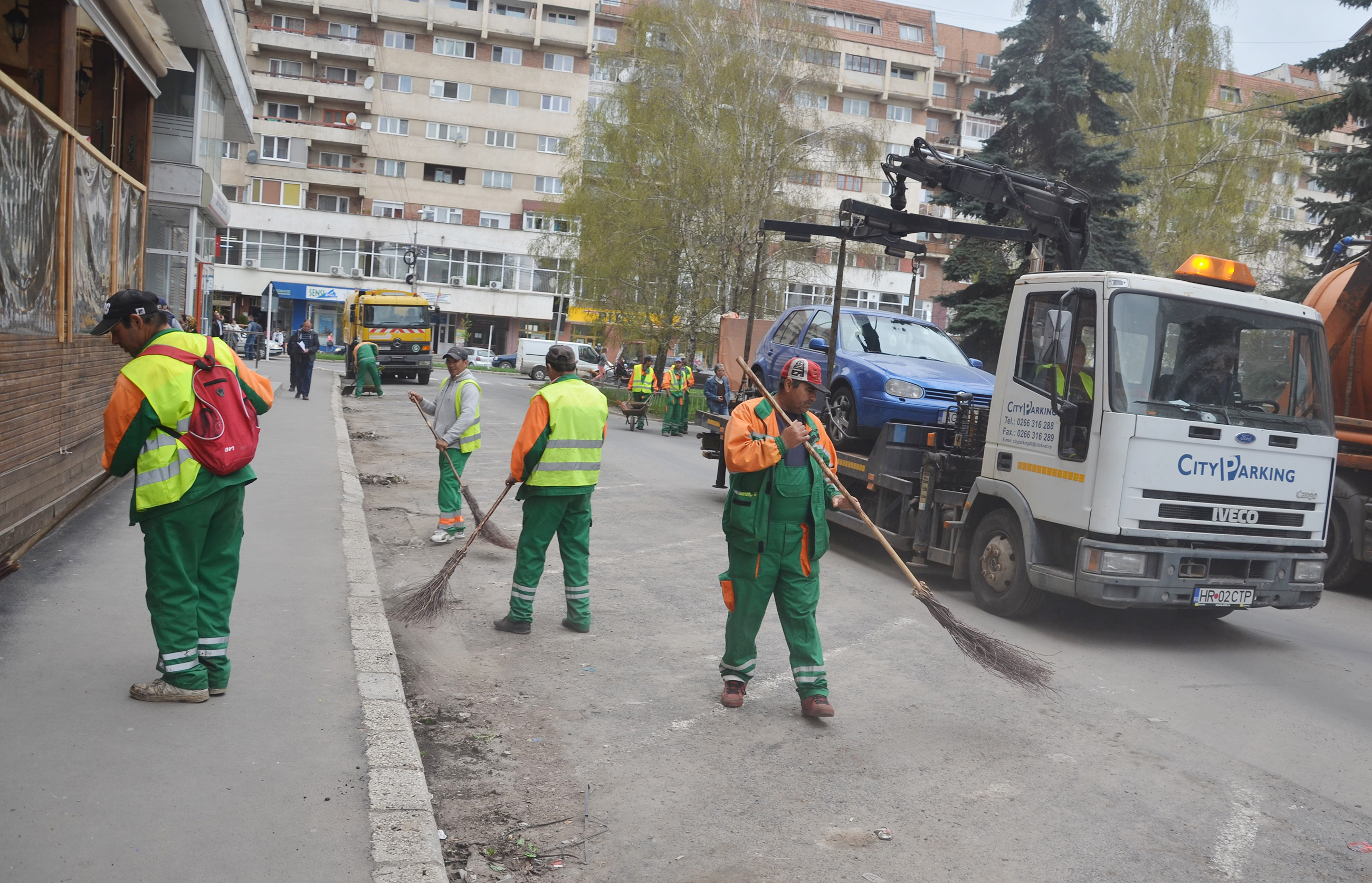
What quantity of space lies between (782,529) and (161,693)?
9.21 ft

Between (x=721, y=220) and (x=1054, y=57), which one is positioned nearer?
(x=1054, y=57)

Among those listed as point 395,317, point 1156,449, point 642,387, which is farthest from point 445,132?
point 1156,449

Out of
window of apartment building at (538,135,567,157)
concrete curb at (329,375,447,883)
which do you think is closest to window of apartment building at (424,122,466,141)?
window of apartment building at (538,135,567,157)

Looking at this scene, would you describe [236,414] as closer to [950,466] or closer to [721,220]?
[950,466]

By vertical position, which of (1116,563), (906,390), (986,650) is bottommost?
(986,650)

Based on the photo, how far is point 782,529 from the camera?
5406 mm

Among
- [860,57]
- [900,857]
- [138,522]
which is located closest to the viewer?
[900,857]

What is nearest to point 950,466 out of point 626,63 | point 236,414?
point 236,414

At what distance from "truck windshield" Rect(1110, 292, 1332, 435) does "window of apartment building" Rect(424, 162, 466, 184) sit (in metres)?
57.1

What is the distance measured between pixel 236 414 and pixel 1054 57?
82.1ft

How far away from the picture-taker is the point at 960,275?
83.8 ft

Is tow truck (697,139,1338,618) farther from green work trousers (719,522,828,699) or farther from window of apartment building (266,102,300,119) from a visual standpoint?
window of apartment building (266,102,300,119)

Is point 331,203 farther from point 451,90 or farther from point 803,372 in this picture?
point 803,372

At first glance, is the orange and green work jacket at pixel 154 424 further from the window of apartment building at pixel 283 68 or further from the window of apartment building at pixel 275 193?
the window of apartment building at pixel 283 68
